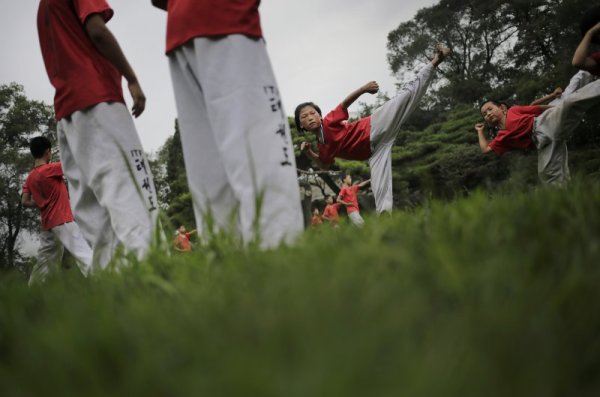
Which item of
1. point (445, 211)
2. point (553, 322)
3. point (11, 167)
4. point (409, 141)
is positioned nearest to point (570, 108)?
point (445, 211)

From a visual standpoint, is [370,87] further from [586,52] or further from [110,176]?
[110,176]

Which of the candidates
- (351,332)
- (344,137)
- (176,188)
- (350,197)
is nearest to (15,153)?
(176,188)

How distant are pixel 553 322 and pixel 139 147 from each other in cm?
238

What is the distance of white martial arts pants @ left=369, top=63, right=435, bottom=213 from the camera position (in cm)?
468

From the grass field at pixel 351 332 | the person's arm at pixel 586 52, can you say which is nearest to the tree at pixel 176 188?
the person's arm at pixel 586 52

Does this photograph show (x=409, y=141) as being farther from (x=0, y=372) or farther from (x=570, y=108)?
(x=0, y=372)

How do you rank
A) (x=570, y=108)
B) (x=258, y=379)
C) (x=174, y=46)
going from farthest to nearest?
(x=570, y=108), (x=174, y=46), (x=258, y=379)

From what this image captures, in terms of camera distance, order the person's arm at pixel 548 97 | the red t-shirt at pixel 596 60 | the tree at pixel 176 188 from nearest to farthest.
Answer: the red t-shirt at pixel 596 60 < the person's arm at pixel 548 97 < the tree at pixel 176 188

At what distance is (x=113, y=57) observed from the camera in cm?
242

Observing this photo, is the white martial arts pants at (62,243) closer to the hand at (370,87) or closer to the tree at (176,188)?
the hand at (370,87)

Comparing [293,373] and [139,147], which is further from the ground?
[139,147]

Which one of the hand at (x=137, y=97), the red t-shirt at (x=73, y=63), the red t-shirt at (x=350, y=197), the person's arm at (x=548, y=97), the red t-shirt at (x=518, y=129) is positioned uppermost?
the red t-shirt at (x=73, y=63)

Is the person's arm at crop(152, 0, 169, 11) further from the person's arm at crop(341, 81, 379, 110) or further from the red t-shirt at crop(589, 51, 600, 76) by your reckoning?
the red t-shirt at crop(589, 51, 600, 76)

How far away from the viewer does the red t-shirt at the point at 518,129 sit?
4.75 metres
